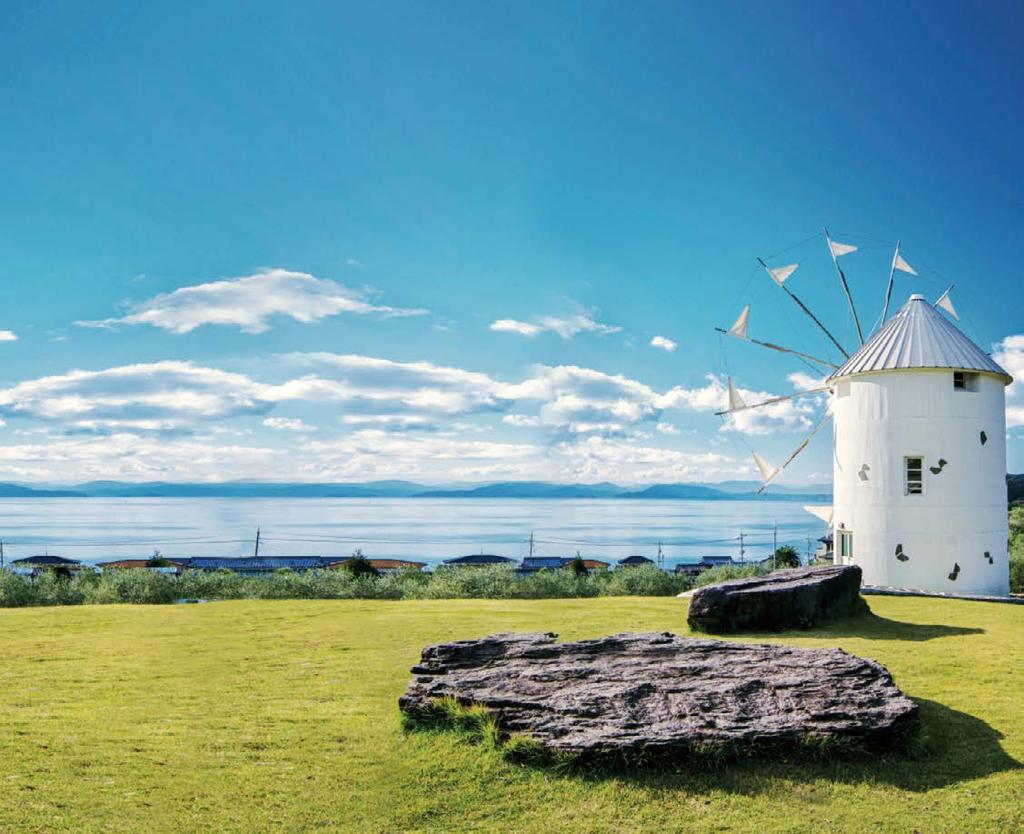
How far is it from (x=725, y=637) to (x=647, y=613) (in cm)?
365

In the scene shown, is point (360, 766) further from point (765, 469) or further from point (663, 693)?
point (765, 469)

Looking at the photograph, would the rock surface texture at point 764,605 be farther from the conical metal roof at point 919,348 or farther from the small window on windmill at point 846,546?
the conical metal roof at point 919,348

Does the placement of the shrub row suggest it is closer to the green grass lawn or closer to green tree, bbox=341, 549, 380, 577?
green tree, bbox=341, 549, 380, 577

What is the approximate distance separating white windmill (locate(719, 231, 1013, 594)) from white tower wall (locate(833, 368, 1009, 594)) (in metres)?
0.03

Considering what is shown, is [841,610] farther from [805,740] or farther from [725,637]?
[805,740]

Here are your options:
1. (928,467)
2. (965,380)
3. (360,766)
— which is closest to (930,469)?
(928,467)

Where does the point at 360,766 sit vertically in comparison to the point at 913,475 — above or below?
below

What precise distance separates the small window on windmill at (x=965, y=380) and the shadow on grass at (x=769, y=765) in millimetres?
17961

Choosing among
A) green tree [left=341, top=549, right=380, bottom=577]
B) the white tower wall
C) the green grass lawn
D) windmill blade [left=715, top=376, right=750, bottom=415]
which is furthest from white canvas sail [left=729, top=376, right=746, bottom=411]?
the green grass lawn

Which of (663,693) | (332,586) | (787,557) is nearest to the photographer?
(663,693)

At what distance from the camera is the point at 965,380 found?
80.8ft

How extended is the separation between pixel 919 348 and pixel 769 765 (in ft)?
65.6

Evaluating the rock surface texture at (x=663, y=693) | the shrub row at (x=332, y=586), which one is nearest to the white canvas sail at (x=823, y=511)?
the shrub row at (x=332, y=586)

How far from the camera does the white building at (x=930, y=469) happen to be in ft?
78.9
